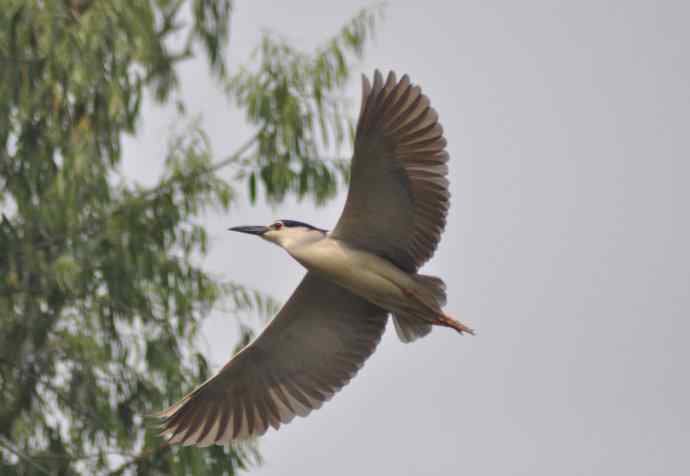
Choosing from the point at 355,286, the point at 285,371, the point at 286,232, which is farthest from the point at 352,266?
the point at 285,371

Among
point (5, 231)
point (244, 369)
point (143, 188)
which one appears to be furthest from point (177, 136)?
point (244, 369)

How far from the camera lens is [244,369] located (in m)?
10.5

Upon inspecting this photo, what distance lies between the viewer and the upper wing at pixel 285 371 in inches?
410

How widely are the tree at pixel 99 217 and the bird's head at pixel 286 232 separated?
1.39 m

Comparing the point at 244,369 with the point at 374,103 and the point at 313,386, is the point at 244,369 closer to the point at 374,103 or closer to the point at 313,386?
the point at 313,386

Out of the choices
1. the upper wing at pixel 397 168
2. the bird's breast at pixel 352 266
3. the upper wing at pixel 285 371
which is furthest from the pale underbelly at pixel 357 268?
the upper wing at pixel 285 371

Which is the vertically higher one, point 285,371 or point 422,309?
point 422,309

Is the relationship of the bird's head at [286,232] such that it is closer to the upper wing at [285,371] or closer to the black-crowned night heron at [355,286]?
the black-crowned night heron at [355,286]

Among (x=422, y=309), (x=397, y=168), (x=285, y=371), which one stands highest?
(x=397, y=168)

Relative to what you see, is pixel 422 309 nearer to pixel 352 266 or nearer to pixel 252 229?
pixel 352 266

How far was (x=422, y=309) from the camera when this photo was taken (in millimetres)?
9961

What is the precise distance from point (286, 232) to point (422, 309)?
2.50 feet

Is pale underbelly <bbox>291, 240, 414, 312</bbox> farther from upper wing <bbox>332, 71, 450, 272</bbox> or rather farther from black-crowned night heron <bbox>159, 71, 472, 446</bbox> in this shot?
upper wing <bbox>332, 71, 450, 272</bbox>

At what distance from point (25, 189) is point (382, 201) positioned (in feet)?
9.04
